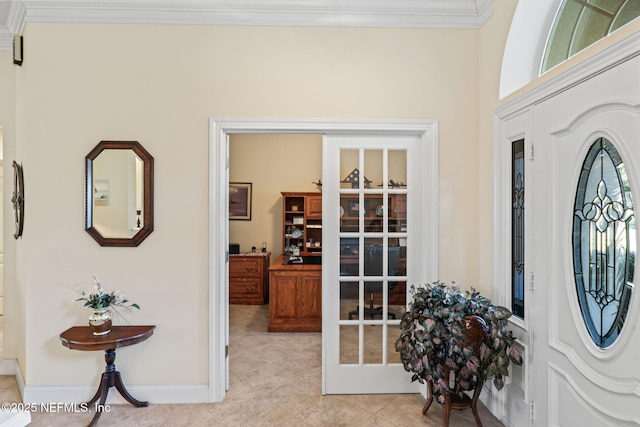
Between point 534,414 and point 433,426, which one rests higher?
point 534,414

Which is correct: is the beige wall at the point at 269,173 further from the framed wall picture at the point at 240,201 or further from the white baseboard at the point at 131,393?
the white baseboard at the point at 131,393

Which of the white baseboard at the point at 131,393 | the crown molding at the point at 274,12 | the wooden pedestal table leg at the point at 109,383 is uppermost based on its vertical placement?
the crown molding at the point at 274,12

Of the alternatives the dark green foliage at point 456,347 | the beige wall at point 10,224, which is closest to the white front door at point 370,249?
the dark green foliage at point 456,347

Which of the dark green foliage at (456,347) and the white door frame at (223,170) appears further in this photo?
the white door frame at (223,170)

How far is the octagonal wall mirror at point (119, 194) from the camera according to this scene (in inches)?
104

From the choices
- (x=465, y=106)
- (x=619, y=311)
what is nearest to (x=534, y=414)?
(x=619, y=311)

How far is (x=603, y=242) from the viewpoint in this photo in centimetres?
168

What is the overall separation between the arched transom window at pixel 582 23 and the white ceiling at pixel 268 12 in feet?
1.69

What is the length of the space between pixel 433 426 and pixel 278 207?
4340 millimetres

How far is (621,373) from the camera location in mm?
1545

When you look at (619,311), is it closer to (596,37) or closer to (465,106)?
(596,37)

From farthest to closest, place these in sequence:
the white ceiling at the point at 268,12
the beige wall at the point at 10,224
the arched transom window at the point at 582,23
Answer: the beige wall at the point at 10,224 → the white ceiling at the point at 268,12 → the arched transom window at the point at 582,23

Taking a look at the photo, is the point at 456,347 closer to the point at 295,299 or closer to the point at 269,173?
the point at 295,299

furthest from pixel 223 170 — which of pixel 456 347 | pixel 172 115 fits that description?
pixel 456 347
